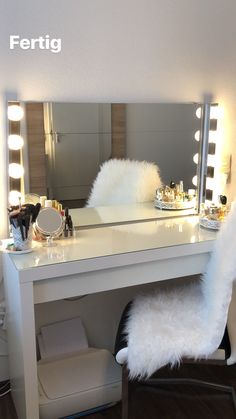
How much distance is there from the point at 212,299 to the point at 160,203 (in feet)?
2.21

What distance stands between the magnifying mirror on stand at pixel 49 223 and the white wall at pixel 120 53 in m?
0.23

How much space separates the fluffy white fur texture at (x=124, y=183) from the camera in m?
1.85

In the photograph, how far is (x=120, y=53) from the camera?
1785 millimetres

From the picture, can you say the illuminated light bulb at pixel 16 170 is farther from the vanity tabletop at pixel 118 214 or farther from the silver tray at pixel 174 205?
the silver tray at pixel 174 205

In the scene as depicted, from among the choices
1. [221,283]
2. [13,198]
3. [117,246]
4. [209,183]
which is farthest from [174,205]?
[13,198]

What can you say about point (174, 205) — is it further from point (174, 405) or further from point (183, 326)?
point (174, 405)

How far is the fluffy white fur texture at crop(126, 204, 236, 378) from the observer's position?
4.58ft

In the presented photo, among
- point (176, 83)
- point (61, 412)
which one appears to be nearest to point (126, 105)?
point (176, 83)

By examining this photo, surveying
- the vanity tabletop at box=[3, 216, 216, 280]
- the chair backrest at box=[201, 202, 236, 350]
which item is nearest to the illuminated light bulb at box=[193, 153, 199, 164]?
the vanity tabletop at box=[3, 216, 216, 280]

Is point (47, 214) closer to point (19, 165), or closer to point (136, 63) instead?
point (19, 165)

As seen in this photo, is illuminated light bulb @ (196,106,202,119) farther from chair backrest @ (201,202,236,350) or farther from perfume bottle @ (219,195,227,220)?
chair backrest @ (201,202,236,350)

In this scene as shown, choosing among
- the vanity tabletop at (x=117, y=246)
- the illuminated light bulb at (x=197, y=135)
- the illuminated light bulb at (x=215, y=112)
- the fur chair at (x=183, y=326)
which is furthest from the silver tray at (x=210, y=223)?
the illuminated light bulb at (x=215, y=112)

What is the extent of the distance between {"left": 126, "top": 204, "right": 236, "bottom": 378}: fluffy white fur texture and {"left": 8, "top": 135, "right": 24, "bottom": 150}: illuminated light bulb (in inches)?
33.1

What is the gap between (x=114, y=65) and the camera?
1785 mm
